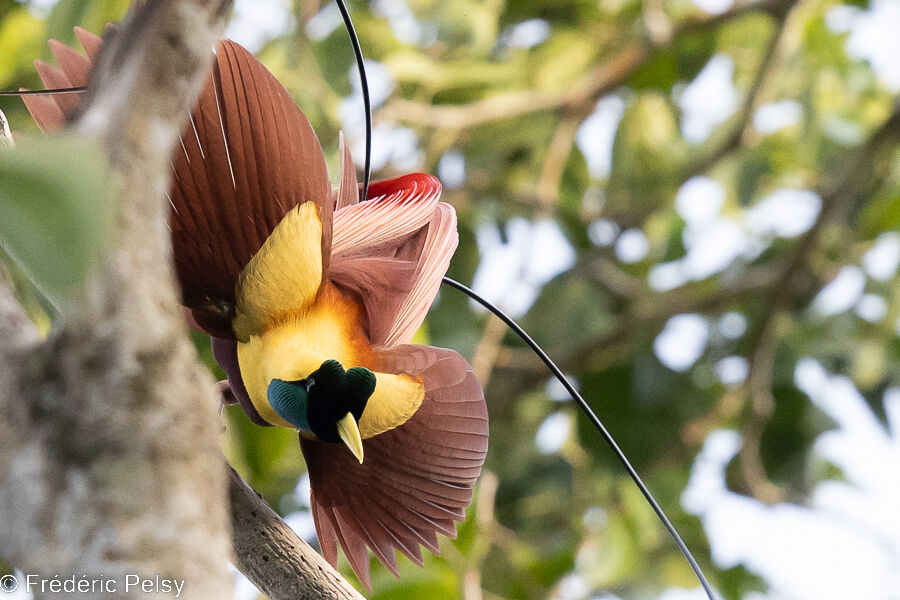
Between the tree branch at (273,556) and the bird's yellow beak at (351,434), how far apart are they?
0.06m

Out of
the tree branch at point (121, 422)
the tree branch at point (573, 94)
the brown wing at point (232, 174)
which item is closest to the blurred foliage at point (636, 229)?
the tree branch at point (573, 94)

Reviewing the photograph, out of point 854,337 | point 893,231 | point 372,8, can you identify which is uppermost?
point 372,8

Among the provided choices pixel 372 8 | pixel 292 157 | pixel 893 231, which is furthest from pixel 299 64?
pixel 893 231

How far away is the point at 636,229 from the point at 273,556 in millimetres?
1205

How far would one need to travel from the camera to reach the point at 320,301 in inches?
16.2

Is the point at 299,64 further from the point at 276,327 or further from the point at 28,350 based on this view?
the point at 28,350

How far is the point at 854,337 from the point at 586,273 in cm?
41

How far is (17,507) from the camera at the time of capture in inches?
7.9

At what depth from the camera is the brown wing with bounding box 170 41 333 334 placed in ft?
1.24

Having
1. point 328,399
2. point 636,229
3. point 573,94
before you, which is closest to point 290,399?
point 328,399

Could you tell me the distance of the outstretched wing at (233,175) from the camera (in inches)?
14.9

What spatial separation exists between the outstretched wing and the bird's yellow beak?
0.07m

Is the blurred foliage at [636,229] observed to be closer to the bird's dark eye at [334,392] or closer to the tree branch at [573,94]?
the tree branch at [573,94]

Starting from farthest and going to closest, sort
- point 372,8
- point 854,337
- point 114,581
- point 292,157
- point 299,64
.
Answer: point 854,337 → point 372,8 → point 299,64 → point 292,157 → point 114,581
